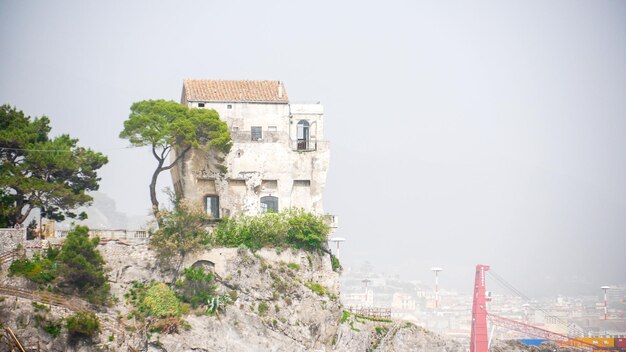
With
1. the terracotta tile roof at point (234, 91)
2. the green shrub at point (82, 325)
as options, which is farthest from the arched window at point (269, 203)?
the green shrub at point (82, 325)

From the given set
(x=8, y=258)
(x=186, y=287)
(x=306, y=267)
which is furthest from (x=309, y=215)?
(x=8, y=258)

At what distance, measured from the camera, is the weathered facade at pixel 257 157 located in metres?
69.0

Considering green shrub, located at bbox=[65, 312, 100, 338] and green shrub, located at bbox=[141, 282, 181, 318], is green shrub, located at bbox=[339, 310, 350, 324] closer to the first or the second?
green shrub, located at bbox=[141, 282, 181, 318]

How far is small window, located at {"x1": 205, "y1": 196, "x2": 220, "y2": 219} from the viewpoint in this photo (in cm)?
6931

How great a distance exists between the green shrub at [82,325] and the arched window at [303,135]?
775 inches

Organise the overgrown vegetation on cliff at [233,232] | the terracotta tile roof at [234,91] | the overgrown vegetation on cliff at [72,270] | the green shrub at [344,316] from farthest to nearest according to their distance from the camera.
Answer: the terracotta tile roof at [234,91] → the green shrub at [344,316] → the overgrown vegetation on cliff at [233,232] → the overgrown vegetation on cliff at [72,270]

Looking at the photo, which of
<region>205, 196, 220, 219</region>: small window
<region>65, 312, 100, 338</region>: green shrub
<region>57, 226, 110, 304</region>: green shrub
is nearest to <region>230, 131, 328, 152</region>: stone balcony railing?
<region>205, 196, 220, 219</region>: small window

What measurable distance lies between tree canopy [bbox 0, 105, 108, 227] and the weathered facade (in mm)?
6344

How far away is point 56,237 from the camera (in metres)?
64.0

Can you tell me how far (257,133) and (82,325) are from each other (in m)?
18.4

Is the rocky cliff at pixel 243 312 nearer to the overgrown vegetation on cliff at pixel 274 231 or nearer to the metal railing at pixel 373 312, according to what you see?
the overgrown vegetation on cliff at pixel 274 231

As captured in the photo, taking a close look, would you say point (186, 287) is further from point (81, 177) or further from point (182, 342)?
point (81, 177)

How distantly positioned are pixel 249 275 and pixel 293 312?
3.24m

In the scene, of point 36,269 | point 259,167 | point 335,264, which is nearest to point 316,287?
point 335,264
